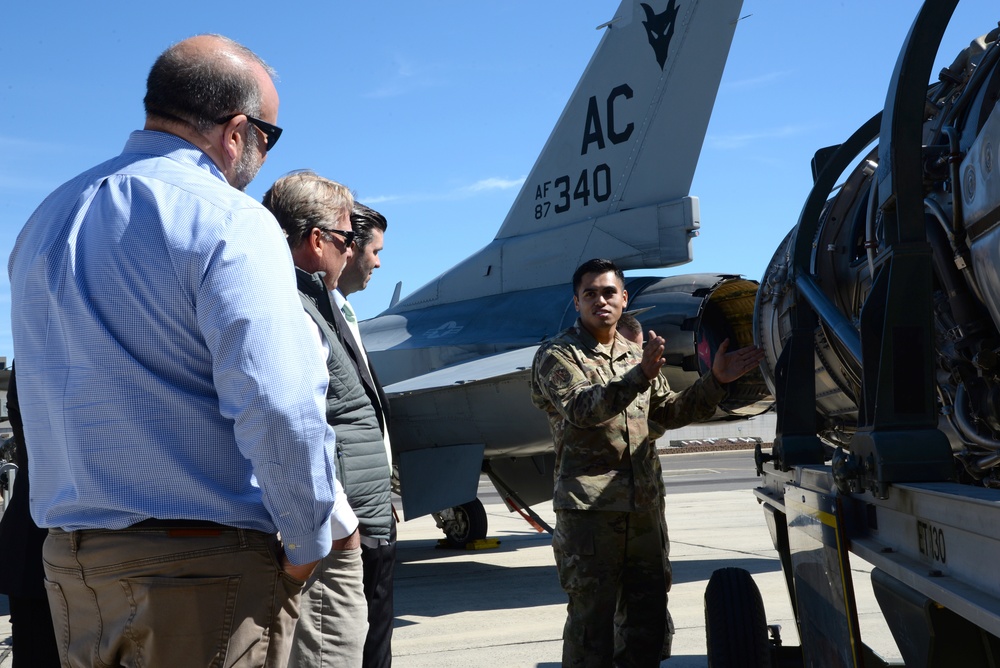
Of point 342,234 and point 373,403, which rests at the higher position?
point 342,234

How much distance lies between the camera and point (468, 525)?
10570 millimetres

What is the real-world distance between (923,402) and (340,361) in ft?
5.77

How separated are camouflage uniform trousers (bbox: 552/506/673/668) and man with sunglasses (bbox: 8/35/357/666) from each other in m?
2.05

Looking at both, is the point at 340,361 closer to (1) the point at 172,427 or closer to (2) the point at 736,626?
(1) the point at 172,427

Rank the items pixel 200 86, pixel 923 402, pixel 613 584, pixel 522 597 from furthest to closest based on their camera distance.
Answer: pixel 522 597, pixel 613 584, pixel 923 402, pixel 200 86

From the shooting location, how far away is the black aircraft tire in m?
10.6

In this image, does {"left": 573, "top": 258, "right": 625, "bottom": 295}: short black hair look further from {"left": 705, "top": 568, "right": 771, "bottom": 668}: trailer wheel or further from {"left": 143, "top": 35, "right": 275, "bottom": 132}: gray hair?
{"left": 143, "top": 35, "right": 275, "bottom": 132}: gray hair

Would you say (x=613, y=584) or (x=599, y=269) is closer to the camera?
(x=613, y=584)

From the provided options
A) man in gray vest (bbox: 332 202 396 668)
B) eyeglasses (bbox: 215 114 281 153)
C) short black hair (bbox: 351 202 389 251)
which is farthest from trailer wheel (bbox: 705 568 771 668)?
eyeglasses (bbox: 215 114 281 153)

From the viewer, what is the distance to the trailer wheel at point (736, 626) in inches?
133

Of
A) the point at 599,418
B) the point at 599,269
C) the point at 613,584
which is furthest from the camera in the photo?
the point at 599,269

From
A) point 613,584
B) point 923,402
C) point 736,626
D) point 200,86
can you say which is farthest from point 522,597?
point 200,86

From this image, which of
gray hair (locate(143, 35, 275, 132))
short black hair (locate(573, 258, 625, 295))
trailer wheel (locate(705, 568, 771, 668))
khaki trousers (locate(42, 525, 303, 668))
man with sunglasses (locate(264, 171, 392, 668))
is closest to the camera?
khaki trousers (locate(42, 525, 303, 668))

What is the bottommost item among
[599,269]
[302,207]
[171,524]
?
[171,524]
